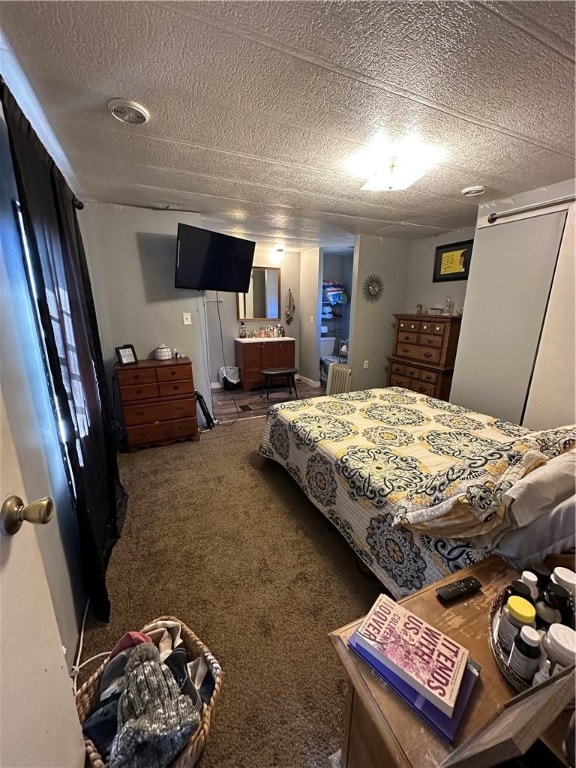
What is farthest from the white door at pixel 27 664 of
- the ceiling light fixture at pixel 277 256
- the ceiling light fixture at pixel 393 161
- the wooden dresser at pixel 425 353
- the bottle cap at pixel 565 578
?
the ceiling light fixture at pixel 277 256

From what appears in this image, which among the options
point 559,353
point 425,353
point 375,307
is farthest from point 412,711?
point 375,307

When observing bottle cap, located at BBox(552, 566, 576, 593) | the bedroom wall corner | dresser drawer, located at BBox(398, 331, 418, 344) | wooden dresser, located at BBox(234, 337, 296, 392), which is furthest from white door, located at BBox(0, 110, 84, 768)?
wooden dresser, located at BBox(234, 337, 296, 392)

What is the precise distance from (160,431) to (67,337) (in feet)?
5.72

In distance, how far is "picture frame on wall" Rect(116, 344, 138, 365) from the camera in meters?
2.87

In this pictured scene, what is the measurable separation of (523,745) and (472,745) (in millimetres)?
130

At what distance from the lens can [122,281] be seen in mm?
2959

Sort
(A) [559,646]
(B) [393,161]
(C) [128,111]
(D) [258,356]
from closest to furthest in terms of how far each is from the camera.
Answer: (A) [559,646], (C) [128,111], (B) [393,161], (D) [258,356]

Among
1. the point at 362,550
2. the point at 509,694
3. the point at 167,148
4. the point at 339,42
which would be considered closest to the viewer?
the point at 509,694

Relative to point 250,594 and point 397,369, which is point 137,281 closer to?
point 250,594

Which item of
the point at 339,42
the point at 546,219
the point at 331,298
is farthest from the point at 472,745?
the point at 331,298

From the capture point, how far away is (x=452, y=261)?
137 inches

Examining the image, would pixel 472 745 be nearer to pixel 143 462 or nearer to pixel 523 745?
pixel 523 745

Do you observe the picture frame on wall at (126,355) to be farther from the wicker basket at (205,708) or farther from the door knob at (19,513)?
the door knob at (19,513)

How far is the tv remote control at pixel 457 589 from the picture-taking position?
84 centimetres
